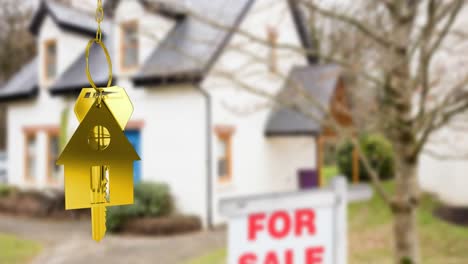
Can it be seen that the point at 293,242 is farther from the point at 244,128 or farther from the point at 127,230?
the point at 244,128

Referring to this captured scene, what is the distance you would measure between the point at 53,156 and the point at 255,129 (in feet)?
22.3

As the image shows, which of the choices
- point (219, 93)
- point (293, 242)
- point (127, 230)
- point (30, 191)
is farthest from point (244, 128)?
point (293, 242)

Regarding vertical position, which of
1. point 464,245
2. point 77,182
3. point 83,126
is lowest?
point 464,245

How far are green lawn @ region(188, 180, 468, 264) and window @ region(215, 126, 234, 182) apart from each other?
3.51 metres

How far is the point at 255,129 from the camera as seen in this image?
1326 cm

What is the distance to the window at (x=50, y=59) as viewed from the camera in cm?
1413

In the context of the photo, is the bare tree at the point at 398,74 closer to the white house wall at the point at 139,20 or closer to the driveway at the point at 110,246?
the driveway at the point at 110,246

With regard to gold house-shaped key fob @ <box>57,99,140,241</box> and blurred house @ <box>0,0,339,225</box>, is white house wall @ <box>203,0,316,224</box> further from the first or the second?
gold house-shaped key fob @ <box>57,99,140,241</box>

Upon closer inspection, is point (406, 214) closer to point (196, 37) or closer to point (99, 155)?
point (99, 155)

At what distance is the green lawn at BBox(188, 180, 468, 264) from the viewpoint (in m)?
7.93

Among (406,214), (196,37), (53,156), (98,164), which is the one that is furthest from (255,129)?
(98,164)

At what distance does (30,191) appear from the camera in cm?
1380

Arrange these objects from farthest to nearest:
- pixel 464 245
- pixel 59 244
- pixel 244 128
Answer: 1. pixel 244 128
2. pixel 59 244
3. pixel 464 245

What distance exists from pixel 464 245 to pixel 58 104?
1191 centimetres
